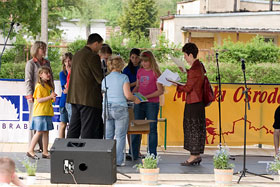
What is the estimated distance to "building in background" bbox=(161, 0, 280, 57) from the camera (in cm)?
4003

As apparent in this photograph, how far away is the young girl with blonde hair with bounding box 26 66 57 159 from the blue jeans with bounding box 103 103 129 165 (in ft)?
3.48

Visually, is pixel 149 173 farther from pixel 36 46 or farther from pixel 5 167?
pixel 36 46

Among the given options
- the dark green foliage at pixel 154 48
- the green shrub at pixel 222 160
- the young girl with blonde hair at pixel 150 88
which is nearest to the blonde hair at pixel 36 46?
the young girl with blonde hair at pixel 150 88

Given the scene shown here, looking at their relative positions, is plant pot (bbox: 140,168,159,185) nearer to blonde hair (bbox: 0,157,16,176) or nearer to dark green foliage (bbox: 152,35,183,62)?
blonde hair (bbox: 0,157,16,176)

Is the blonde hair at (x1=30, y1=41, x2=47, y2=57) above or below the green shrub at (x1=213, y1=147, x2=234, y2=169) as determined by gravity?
above

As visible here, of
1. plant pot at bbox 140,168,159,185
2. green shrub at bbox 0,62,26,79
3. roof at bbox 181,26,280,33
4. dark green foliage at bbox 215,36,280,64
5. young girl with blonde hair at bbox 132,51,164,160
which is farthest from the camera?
roof at bbox 181,26,280,33

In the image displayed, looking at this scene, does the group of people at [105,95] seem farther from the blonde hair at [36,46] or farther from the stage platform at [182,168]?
the stage platform at [182,168]

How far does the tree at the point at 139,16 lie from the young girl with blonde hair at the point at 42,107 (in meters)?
54.7

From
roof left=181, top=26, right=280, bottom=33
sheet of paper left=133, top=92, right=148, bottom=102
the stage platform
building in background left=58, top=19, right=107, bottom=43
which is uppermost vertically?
building in background left=58, top=19, right=107, bottom=43

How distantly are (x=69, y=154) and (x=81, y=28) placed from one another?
7268 cm

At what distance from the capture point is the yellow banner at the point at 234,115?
12164 mm

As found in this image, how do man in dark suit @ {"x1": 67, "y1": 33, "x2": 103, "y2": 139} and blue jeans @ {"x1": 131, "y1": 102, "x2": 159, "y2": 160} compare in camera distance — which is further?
blue jeans @ {"x1": 131, "y1": 102, "x2": 159, "y2": 160}

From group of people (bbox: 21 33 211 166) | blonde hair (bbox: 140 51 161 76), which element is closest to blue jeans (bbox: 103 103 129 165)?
group of people (bbox: 21 33 211 166)

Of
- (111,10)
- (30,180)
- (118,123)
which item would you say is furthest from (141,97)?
(111,10)
